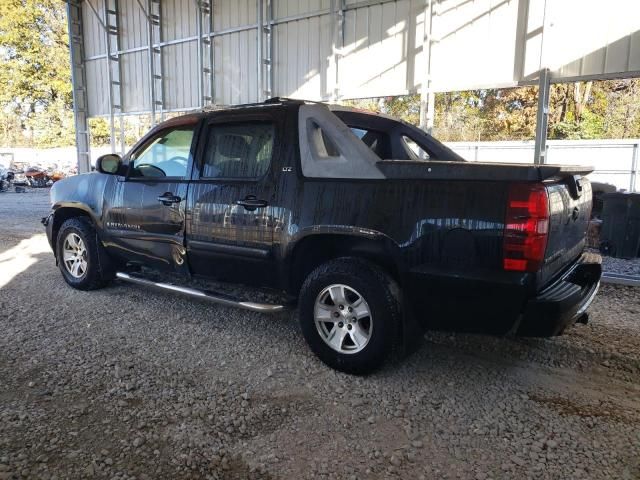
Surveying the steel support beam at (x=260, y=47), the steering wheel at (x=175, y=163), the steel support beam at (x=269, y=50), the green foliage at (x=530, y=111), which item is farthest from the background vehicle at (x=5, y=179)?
the steering wheel at (x=175, y=163)

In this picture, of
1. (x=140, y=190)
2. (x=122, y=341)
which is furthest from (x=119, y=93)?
(x=122, y=341)

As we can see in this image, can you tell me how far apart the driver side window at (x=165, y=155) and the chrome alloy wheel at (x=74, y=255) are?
1.20 meters

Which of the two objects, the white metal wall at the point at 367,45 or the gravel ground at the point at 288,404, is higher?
the white metal wall at the point at 367,45

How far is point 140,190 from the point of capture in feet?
15.3

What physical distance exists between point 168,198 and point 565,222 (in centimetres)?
316

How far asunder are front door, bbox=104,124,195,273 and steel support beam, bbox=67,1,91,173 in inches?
458

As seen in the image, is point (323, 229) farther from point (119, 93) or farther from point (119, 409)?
point (119, 93)

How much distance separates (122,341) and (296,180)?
197 cm

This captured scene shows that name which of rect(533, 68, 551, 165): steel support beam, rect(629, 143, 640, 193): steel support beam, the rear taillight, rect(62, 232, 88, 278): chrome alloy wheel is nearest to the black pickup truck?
the rear taillight

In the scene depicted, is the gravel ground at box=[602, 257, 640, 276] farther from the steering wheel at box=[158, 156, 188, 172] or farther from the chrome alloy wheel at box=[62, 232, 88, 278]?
the chrome alloy wheel at box=[62, 232, 88, 278]

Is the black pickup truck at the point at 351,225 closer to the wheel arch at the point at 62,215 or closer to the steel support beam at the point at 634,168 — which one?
the wheel arch at the point at 62,215

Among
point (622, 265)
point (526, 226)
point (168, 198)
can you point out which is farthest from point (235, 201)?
point (622, 265)

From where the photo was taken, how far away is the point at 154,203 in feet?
14.8

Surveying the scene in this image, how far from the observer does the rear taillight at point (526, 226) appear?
2.69m
